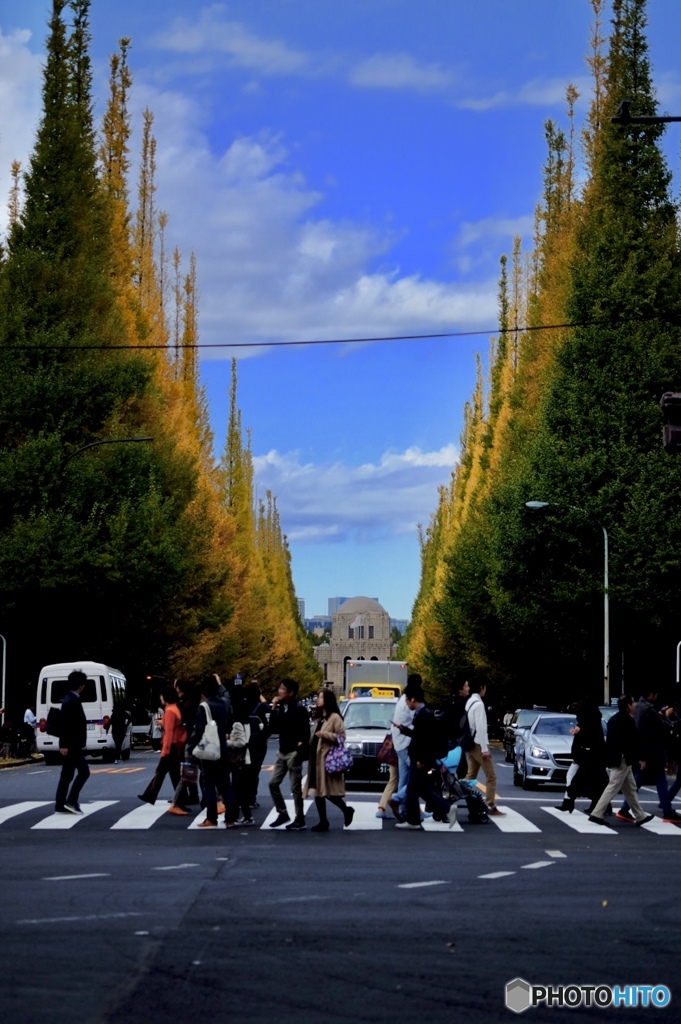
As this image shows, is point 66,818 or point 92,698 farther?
point 92,698

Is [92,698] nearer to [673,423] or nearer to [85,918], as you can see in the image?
[673,423]

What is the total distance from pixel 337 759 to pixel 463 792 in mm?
2235

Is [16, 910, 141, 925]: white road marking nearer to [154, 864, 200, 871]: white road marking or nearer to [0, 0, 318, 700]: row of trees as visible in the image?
[154, 864, 200, 871]: white road marking

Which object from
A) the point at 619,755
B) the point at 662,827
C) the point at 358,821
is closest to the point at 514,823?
the point at 619,755

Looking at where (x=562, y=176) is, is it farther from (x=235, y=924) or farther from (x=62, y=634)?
(x=235, y=924)

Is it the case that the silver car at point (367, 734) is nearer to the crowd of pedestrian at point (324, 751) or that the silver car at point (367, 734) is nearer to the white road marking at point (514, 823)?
the crowd of pedestrian at point (324, 751)

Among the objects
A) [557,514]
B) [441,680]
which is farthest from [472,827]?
[441,680]

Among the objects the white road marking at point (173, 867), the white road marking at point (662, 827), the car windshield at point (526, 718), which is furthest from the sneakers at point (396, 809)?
the car windshield at point (526, 718)

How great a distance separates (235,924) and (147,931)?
2.19 ft

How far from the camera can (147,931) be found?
10.3 m

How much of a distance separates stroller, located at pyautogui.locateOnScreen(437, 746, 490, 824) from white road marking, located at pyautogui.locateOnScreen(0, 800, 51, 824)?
570cm

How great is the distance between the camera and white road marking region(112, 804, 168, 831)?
19.2m

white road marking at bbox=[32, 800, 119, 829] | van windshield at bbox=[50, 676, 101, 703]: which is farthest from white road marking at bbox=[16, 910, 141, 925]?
van windshield at bbox=[50, 676, 101, 703]

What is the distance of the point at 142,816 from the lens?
2059cm
